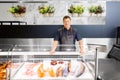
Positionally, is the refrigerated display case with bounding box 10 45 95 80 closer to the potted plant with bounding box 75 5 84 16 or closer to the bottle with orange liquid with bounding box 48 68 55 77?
the bottle with orange liquid with bounding box 48 68 55 77

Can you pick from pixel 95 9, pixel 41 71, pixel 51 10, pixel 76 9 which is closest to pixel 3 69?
pixel 41 71

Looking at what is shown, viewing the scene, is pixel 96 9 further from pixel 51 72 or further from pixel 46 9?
pixel 51 72

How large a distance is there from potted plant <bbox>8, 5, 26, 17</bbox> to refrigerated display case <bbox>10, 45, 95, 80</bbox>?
13.6 ft

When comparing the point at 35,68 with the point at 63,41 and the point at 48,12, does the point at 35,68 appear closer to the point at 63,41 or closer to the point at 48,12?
the point at 63,41

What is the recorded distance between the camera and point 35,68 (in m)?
1.81

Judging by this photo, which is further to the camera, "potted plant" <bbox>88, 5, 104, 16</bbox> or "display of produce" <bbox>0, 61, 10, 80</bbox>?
"potted plant" <bbox>88, 5, 104, 16</bbox>

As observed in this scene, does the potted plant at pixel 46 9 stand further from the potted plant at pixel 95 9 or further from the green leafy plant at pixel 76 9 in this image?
the potted plant at pixel 95 9

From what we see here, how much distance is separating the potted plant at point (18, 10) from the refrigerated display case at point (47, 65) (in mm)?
4140

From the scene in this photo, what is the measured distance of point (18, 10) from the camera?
19.7ft

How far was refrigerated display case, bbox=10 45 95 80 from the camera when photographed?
1.71m

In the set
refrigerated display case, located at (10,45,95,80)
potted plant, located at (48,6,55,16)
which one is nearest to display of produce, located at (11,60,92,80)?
refrigerated display case, located at (10,45,95,80)

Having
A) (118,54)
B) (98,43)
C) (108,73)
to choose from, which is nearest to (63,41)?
(108,73)

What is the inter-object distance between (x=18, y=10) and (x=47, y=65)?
4418 millimetres

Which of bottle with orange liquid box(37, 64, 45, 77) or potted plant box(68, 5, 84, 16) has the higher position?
potted plant box(68, 5, 84, 16)
